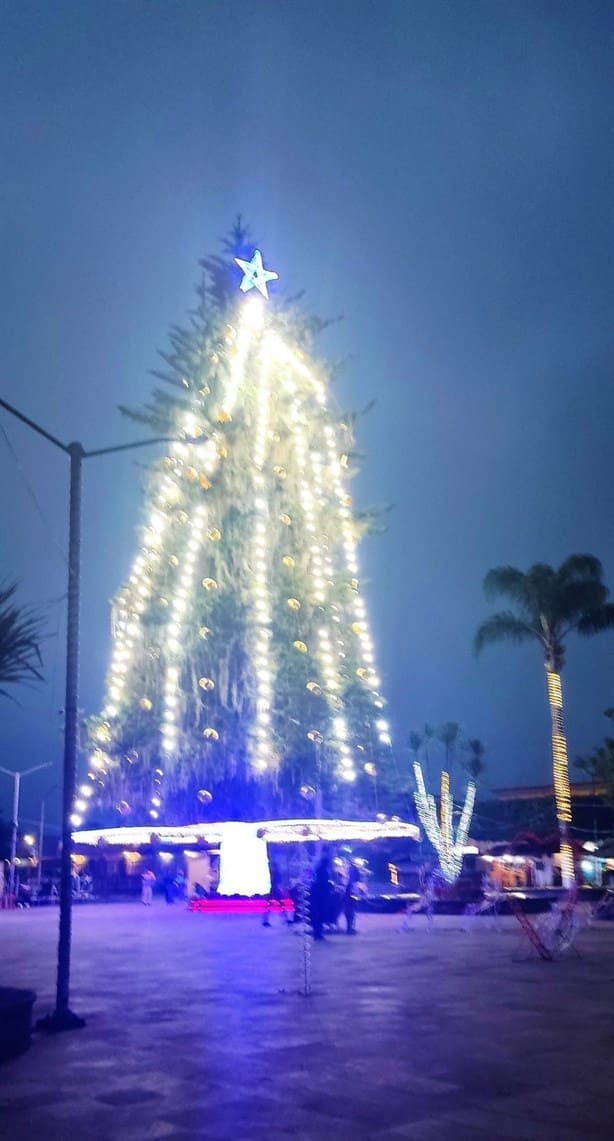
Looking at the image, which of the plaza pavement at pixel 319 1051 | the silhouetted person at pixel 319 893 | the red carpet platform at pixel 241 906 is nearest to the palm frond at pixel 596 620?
the red carpet platform at pixel 241 906

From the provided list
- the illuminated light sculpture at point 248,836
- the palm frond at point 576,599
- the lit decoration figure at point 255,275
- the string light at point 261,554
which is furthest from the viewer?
the palm frond at point 576,599

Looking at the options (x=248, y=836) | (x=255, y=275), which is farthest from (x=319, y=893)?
(x=255, y=275)

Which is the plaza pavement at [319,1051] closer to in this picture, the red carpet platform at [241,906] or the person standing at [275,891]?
the person standing at [275,891]

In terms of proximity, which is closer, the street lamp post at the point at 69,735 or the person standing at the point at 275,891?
the street lamp post at the point at 69,735

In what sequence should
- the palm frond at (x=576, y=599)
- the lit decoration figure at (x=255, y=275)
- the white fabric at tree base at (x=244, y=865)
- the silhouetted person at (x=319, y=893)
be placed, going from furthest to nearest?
the palm frond at (x=576, y=599), the lit decoration figure at (x=255, y=275), the white fabric at tree base at (x=244, y=865), the silhouetted person at (x=319, y=893)

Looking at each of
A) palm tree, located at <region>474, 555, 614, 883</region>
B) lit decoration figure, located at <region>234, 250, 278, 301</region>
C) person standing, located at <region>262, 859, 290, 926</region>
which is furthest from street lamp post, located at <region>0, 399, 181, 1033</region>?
palm tree, located at <region>474, 555, 614, 883</region>

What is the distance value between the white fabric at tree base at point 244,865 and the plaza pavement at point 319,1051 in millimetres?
9299

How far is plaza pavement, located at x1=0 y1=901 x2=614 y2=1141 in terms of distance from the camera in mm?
6691

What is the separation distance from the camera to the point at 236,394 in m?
28.2

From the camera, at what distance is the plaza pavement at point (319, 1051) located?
22.0 feet

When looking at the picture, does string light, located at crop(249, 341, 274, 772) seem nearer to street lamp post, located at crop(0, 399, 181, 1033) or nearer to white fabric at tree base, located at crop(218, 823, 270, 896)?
white fabric at tree base, located at crop(218, 823, 270, 896)

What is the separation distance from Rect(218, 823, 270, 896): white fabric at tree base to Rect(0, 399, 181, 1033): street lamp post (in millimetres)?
14949

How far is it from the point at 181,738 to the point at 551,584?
742 inches

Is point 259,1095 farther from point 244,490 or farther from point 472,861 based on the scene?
point 472,861
